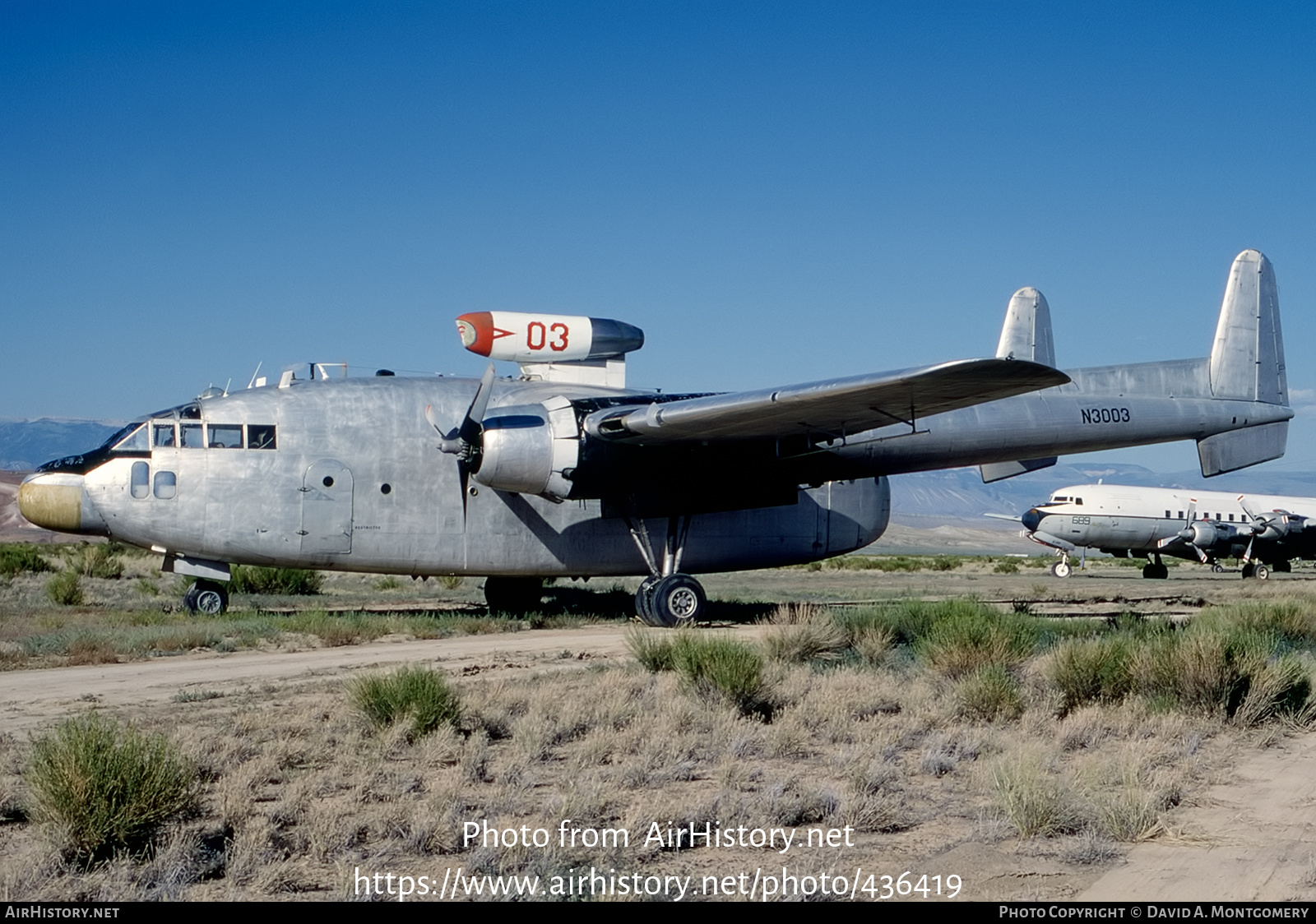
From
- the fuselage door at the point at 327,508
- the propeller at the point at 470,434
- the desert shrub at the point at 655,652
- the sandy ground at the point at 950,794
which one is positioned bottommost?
the sandy ground at the point at 950,794

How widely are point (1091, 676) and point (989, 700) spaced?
150 cm

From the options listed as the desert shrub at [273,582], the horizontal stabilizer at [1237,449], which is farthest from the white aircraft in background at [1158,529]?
the desert shrub at [273,582]

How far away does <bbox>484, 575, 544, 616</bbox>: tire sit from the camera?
23953mm

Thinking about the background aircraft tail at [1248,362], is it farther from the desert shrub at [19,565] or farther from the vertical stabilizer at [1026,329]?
the desert shrub at [19,565]

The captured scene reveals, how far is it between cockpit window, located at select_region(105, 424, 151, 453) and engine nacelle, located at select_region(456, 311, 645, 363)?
548 cm

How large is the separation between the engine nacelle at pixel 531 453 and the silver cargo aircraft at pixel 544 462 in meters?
0.03

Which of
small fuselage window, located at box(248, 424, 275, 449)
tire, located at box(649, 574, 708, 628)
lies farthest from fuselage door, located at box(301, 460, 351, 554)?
tire, located at box(649, 574, 708, 628)

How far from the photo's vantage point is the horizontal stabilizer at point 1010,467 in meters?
24.0

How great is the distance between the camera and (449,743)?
9.62m

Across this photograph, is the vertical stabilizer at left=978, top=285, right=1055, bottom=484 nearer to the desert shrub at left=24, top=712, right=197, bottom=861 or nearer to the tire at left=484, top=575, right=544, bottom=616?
the tire at left=484, top=575, right=544, bottom=616

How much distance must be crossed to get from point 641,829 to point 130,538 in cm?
1441

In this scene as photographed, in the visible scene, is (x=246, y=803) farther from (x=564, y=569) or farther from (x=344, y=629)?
(x=564, y=569)

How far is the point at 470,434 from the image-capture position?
19219 mm

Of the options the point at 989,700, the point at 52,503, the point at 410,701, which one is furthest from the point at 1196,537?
the point at 410,701
